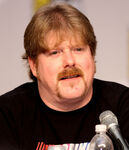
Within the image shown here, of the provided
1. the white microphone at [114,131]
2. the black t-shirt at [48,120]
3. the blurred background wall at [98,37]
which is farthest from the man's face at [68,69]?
the blurred background wall at [98,37]

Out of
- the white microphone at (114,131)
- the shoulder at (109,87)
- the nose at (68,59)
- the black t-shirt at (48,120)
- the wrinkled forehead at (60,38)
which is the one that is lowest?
the black t-shirt at (48,120)

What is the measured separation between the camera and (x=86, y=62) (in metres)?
1.98

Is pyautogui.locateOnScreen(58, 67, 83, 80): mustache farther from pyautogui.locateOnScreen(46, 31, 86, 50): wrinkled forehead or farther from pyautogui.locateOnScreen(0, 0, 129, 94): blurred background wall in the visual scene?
pyautogui.locateOnScreen(0, 0, 129, 94): blurred background wall

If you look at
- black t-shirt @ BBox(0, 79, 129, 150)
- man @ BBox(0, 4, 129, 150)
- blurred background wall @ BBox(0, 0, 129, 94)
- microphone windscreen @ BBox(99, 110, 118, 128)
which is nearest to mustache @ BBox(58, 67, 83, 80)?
man @ BBox(0, 4, 129, 150)

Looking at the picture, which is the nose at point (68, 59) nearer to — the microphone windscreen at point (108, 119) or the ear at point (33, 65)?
the ear at point (33, 65)

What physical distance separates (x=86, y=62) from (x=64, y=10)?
330mm

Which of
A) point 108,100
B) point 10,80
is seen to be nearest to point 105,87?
point 108,100

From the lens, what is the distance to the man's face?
1913mm

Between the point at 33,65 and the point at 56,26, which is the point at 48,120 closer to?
the point at 33,65

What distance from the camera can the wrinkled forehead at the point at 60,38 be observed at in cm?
195

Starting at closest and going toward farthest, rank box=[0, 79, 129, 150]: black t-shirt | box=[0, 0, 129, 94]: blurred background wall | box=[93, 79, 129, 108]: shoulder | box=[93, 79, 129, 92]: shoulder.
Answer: box=[0, 79, 129, 150]: black t-shirt < box=[93, 79, 129, 108]: shoulder < box=[93, 79, 129, 92]: shoulder < box=[0, 0, 129, 94]: blurred background wall

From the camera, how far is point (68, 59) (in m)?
1.91

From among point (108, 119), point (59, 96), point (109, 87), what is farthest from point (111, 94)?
point (108, 119)

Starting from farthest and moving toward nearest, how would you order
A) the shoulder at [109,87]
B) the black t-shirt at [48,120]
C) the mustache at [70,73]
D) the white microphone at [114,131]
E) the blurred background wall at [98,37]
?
the blurred background wall at [98,37] < the shoulder at [109,87] < the black t-shirt at [48,120] < the mustache at [70,73] < the white microphone at [114,131]
